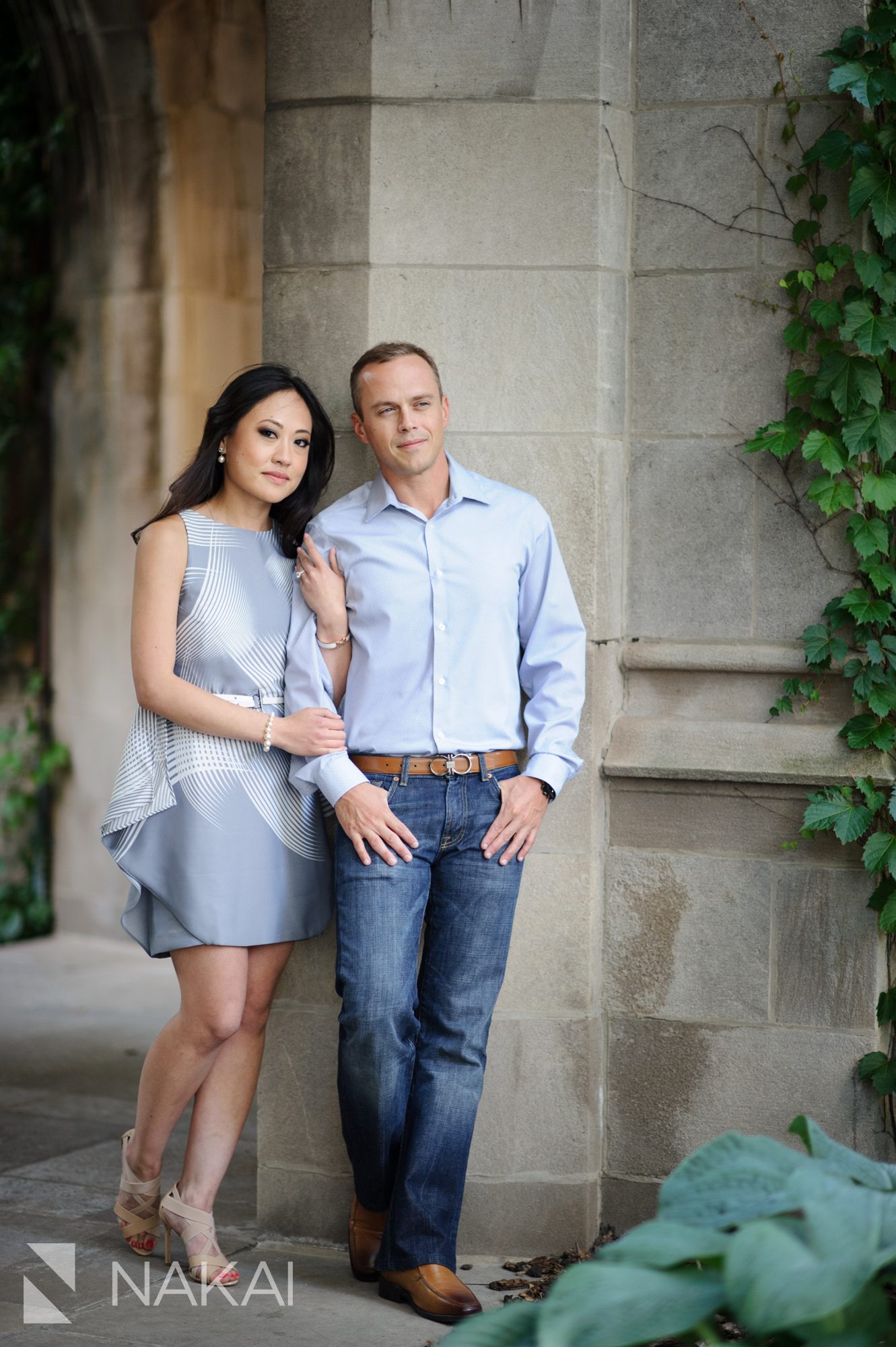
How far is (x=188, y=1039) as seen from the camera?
9.98 feet

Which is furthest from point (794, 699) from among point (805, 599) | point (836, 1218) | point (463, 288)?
point (836, 1218)

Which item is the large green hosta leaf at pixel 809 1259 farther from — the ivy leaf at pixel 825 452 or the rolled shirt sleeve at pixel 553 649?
the ivy leaf at pixel 825 452

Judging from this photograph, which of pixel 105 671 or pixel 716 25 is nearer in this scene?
pixel 716 25

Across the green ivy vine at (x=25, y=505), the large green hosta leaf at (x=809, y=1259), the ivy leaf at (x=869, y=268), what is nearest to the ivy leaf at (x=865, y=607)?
the ivy leaf at (x=869, y=268)

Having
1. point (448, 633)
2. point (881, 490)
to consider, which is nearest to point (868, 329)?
point (881, 490)

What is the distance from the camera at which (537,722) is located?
10.1ft

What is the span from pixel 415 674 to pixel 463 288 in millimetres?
906

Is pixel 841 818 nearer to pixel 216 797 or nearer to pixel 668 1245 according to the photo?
pixel 216 797

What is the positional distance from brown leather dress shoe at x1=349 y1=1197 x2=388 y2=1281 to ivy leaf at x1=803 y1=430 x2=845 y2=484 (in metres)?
1.87

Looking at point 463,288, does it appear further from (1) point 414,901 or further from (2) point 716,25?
(1) point 414,901

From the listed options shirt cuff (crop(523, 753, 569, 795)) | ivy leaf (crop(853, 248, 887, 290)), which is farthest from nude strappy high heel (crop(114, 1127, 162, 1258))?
ivy leaf (crop(853, 248, 887, 290))

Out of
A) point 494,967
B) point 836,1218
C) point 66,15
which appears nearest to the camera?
point 836,1218

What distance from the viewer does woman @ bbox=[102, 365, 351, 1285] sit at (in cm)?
298

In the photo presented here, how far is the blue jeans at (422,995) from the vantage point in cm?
293
